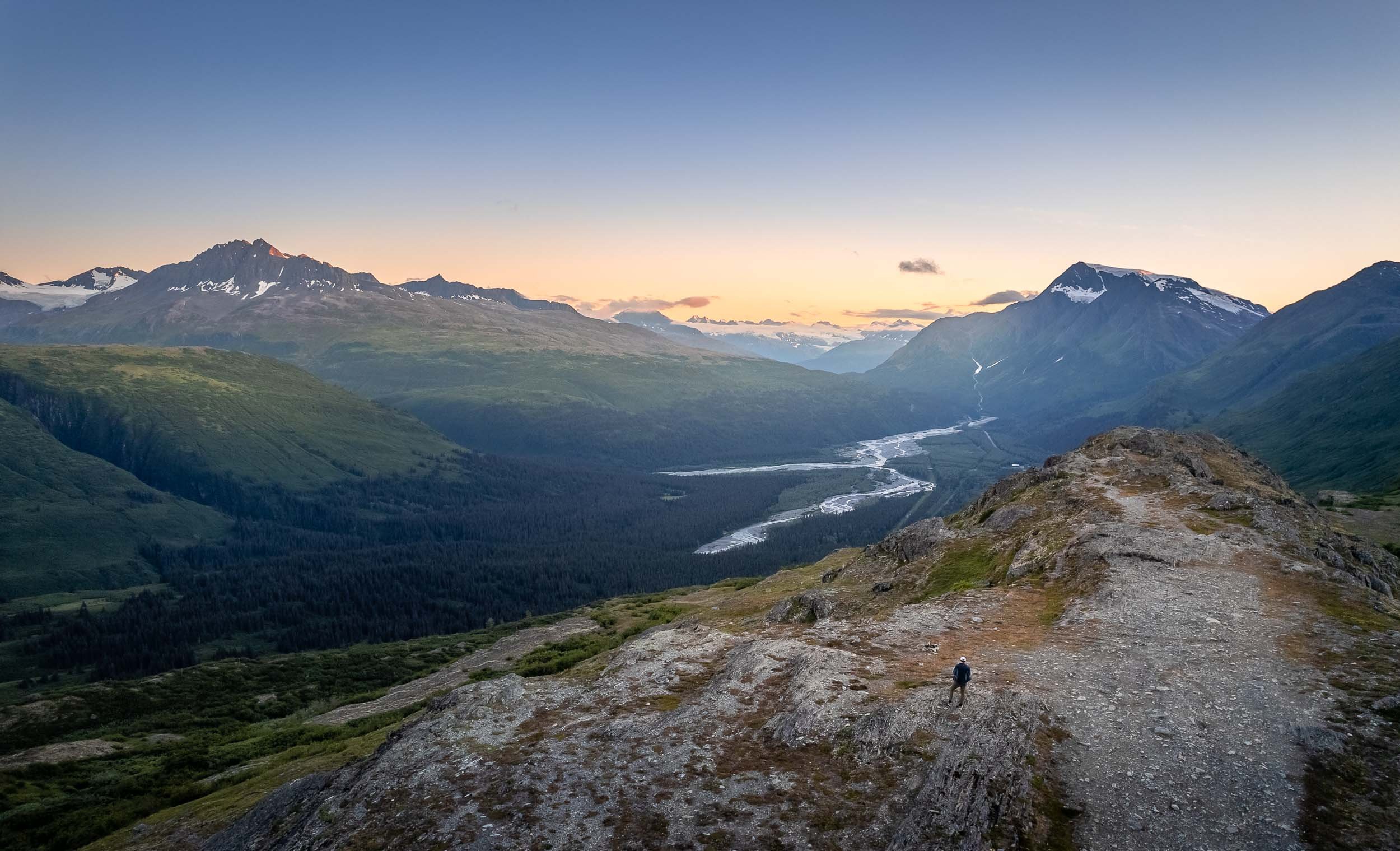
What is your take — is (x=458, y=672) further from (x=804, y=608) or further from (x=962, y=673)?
(x=962, y=673)

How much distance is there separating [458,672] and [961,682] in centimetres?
7564

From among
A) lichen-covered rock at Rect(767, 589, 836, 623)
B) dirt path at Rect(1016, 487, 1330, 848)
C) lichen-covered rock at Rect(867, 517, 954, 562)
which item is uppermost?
dirt path at Rect(1016, 487, 1330, 848)

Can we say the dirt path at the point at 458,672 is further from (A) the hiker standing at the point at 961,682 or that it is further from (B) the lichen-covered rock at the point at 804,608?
(A) the hiker standing at the point at 961,682

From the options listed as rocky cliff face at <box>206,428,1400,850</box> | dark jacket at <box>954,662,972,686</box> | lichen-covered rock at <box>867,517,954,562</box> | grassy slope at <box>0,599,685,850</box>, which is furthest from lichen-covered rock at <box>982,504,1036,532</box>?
grassy slope at <box>0,599,685,850</box>

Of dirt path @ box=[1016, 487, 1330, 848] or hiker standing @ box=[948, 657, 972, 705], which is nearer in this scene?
dirt path @ box=[1016, 487, 1330, 848]

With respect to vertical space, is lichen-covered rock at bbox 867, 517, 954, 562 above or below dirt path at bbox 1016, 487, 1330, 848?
below

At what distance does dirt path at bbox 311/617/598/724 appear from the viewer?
7612 cm

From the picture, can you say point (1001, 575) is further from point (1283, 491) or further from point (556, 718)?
point (1283, 491)

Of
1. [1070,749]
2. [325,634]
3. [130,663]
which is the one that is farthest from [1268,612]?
[130,663]

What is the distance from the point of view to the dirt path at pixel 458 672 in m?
76.1

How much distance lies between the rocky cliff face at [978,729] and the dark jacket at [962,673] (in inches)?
43.3

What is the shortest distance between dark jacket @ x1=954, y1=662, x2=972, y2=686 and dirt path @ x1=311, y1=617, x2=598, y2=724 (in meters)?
59.9

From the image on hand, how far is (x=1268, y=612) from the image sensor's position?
36031 millimetres

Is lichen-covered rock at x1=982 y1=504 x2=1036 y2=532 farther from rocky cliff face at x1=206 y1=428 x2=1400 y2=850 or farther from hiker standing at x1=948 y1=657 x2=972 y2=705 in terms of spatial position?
hiker standing at x1=948 y1=657 x2=972 y2=705
